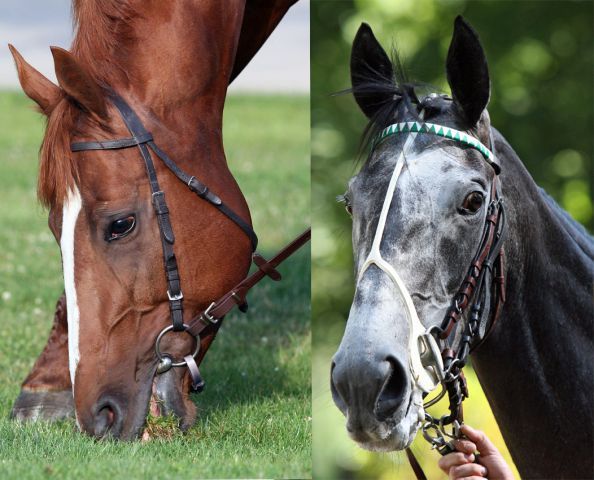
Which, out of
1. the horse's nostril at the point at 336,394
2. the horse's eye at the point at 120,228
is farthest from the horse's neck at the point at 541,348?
the horse's eye at the point at 120,228

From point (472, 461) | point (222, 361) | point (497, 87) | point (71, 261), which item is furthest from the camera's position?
point (497, 87)

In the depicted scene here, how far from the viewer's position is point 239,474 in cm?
328

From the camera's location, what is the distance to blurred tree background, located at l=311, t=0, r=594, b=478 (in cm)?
616

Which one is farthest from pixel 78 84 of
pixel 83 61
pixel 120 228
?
pixel 120 228

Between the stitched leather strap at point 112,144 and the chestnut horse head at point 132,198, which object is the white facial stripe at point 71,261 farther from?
the stitched leather strap at point 112,144

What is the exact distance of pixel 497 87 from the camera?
26.6 ft

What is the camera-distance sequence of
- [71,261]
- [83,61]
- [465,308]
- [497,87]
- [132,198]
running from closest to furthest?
1. [465,308]
2. [71,261]
3. [132,198]
4. [83,61]
5. [497,87]

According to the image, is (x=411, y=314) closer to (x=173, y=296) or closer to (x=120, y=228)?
(x=173, y=296)

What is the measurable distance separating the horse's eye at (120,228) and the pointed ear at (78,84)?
49cm

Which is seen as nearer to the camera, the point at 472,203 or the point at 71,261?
the point at 472,203

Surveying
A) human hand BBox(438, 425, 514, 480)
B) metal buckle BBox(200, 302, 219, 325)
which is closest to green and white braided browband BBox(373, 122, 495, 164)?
human hand BBox(438, 425, 514, 480)

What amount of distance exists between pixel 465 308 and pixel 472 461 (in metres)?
0.56

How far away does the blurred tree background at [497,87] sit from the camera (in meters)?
6.16

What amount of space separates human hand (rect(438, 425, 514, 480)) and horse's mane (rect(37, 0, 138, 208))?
196 cm
